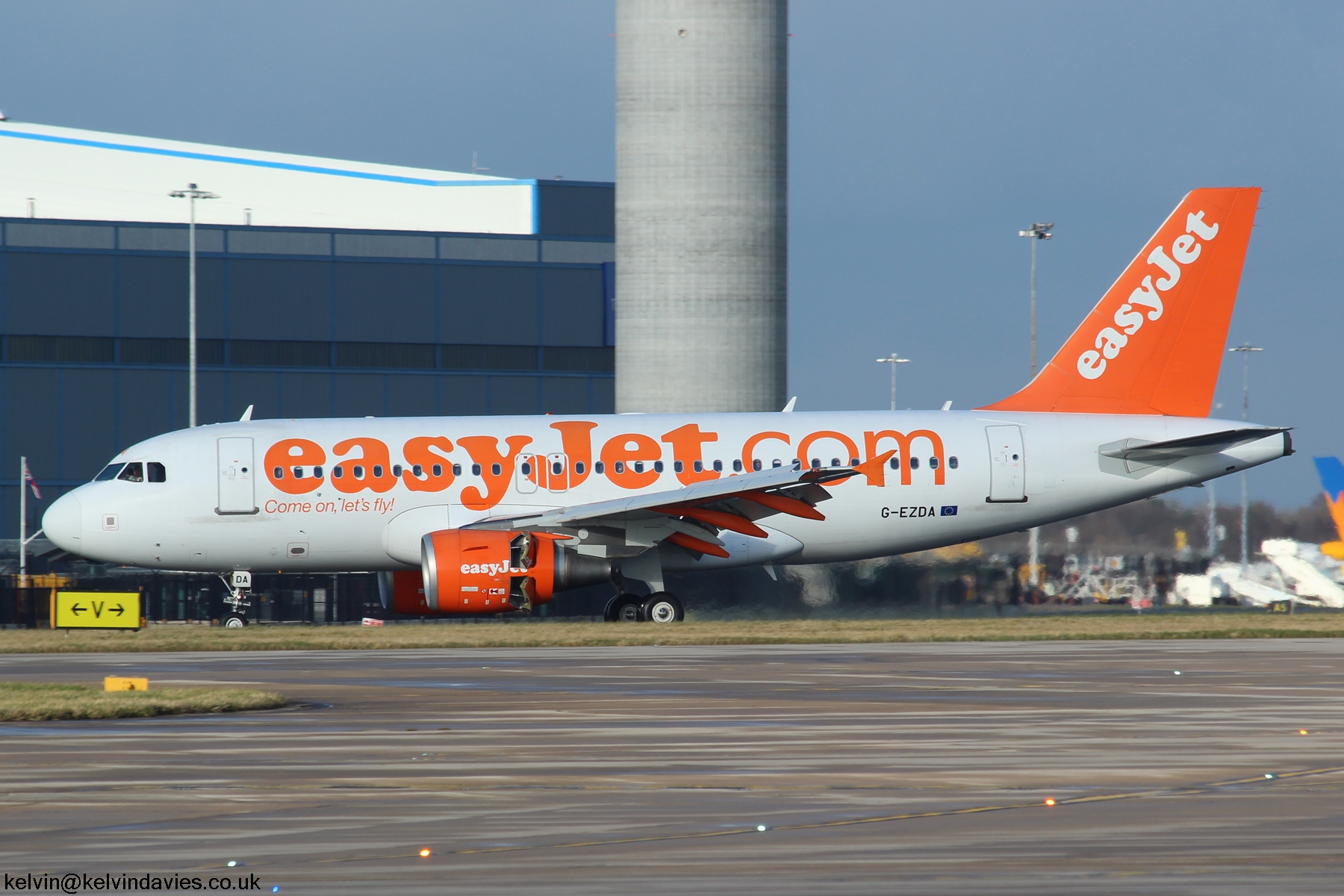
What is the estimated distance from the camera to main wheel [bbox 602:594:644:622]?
2847 cm

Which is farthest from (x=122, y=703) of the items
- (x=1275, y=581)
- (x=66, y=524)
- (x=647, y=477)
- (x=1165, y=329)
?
(x=1275, y=581)

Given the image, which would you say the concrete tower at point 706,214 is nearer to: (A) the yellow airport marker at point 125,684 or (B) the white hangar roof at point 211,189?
(B) the white hangar roof at point 211,189

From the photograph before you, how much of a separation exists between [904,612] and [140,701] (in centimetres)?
1893

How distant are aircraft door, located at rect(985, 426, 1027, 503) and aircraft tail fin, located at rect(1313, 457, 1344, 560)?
9881mm

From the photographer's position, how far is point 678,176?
1650 inches

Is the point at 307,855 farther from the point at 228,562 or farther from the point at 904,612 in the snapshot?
the point at 904,612

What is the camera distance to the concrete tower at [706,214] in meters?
41.6

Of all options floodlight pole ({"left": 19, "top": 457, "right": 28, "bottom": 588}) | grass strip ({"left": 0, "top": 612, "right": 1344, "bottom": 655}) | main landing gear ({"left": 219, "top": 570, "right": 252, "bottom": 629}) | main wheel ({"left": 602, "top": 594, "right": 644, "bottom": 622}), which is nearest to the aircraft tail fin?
grass strip ({"left": 0, "top": 612, "right": 1344, "bottom": 655})

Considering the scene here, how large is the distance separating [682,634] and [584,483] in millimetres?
4570

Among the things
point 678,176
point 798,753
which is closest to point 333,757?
point 798,753

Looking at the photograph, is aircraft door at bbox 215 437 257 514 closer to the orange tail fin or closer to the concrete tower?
the orange tail fin

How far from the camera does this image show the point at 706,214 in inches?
1647

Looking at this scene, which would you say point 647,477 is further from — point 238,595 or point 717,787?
point 717,787

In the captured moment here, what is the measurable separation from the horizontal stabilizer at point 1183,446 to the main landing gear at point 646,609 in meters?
7.92
